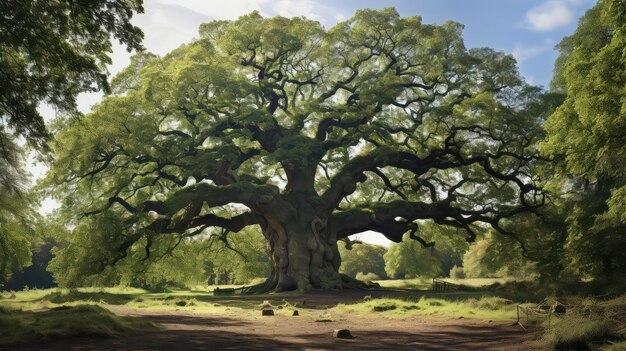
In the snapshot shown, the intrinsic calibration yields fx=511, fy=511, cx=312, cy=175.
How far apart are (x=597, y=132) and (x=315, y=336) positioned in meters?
10.5

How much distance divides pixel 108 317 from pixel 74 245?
62.4 ft

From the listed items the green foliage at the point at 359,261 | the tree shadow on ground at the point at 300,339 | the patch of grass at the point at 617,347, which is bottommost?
the tree shadow on ground at the point at 300,339

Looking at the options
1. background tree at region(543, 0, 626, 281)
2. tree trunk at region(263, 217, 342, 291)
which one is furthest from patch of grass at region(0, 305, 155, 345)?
tree trunk at region(263, 217, 342, 291)

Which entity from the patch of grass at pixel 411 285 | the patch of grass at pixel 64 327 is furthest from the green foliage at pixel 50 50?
the patch of grass at pixel 411 285

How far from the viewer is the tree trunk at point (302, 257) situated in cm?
3297

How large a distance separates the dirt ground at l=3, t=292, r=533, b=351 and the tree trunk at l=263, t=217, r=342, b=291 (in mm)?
16413

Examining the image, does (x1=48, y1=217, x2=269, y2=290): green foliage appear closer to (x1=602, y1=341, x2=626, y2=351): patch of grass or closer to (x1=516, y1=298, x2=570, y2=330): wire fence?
(x1=516, y1=298, x2=570, y2=330): wire fence

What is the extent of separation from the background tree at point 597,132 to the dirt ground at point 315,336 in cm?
602

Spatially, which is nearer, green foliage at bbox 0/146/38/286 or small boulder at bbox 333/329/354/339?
small boulder at bbox 333/329/354/339

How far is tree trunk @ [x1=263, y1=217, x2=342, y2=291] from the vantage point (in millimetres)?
32969

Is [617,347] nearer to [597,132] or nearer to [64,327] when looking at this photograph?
[597,132]

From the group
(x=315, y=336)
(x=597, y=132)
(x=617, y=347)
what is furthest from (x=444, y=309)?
(x=617, y=347)

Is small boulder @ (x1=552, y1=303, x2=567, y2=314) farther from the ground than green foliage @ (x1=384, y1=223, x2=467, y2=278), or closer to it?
closer to it

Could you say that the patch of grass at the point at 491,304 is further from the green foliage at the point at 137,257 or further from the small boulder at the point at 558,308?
the green foliage at the point at 137,257
